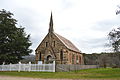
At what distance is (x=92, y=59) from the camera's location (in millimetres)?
74562

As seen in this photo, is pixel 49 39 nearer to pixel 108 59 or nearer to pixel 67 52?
pixel 67 52

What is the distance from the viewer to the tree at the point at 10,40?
33291mm

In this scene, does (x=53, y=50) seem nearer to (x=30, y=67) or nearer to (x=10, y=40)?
(x=10, y=40)

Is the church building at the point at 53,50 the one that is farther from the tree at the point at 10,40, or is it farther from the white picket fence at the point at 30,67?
the white picket fence at the point at 30,67

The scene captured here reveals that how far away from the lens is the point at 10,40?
34.2 metres

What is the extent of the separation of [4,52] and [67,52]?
64.1ft

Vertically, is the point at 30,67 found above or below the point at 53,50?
below

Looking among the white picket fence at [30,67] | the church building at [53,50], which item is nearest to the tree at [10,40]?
the white picket fence at [30,67]

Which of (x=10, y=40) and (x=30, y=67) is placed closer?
(x=30, y=67)

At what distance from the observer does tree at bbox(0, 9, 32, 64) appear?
33.3 metres

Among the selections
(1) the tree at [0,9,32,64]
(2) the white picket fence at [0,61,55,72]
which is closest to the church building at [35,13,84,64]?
(1) the tree at [0,9,32,64]

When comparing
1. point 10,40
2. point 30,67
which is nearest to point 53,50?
point 10,40

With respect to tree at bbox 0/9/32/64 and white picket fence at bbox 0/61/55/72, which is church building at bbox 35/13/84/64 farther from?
white picket fence at bbox 0/61/55/72

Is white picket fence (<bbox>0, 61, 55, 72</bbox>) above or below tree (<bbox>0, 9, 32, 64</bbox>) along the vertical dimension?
below
